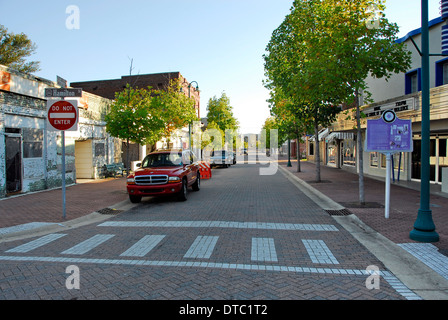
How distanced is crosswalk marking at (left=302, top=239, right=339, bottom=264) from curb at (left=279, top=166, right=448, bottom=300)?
78cm

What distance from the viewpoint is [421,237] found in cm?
644

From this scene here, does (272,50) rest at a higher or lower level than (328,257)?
higher

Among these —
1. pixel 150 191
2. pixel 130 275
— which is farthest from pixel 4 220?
pixel 130 275

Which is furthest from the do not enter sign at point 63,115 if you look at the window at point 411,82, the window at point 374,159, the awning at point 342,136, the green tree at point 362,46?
the awning at point 342,136

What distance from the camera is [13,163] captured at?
12711 millimetres

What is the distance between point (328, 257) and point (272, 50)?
1810 centimetres

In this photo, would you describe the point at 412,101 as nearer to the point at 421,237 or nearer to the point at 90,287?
the point at 421,237

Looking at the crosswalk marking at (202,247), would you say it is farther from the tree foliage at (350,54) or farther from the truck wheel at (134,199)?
the tree foliage at (350,54)

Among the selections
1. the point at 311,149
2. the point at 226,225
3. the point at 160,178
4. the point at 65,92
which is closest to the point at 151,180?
the point at 160,178

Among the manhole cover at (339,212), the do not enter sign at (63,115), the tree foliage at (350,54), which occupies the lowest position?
the manhole cover at (339,212)

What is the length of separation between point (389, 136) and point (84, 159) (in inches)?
636

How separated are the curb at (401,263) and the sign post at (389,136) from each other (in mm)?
1384

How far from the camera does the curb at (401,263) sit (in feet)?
14.3

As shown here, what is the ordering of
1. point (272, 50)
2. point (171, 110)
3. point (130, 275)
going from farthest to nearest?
point (171, 110)
point (272, 50)
point (130, 275)
